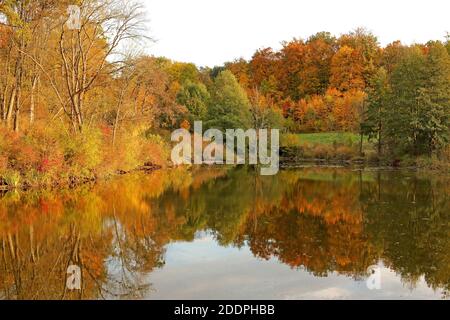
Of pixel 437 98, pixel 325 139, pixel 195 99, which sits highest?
pixel 195 99

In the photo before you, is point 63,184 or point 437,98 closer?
point 63,184

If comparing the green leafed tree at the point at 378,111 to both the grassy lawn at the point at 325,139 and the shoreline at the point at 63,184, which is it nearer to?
the grassy lawn at the point at 325,139

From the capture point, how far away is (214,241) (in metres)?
11.2

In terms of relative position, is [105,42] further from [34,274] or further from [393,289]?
[393,289]

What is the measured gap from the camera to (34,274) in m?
7.91

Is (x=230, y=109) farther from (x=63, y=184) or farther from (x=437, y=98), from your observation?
(x=63, y=184)

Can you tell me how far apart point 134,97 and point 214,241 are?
106 feet

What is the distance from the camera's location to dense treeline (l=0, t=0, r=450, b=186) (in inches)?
906

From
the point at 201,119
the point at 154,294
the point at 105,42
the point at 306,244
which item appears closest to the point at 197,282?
the point at 154,294

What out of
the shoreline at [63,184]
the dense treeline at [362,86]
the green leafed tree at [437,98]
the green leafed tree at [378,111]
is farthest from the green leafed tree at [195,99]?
the shoreline at [63,184]

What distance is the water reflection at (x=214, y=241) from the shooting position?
770cm

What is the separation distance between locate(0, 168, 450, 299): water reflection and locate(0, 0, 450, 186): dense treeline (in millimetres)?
5890

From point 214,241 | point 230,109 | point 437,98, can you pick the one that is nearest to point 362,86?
point 230,109

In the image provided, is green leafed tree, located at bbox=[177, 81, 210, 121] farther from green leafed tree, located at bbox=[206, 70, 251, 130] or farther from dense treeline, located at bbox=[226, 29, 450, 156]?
dense treeline, located at bbox=[226, 29, 450, 156]
